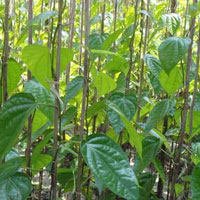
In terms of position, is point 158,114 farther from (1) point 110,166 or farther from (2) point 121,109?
(1) point 110,166

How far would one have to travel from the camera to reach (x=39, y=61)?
0.79m

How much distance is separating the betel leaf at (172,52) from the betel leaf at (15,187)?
1.24ft

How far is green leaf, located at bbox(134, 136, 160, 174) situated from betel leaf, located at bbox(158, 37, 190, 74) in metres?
0.24

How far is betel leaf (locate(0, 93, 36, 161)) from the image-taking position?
0.68m

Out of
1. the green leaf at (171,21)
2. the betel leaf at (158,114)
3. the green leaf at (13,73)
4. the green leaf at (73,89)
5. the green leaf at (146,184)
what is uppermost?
the green leaf at (171,21)

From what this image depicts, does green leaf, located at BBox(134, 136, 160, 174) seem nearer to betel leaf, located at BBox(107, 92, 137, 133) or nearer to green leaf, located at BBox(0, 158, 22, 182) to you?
betel leaf, located at BBox(107, 92, 137, 133)

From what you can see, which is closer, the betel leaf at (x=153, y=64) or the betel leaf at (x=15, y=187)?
the betel leaf at (x=15, y=187)

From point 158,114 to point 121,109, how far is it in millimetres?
95

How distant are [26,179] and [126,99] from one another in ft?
1.18

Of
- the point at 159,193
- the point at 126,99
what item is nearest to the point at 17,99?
the point at 126,99

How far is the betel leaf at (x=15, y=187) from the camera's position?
0.78 m

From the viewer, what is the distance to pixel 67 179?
1.14 meters

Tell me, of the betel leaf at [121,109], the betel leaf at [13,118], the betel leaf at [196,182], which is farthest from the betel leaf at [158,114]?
the betel leaf at [13,118]

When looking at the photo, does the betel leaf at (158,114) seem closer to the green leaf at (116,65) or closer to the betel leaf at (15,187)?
the green leaf at (116,65)
